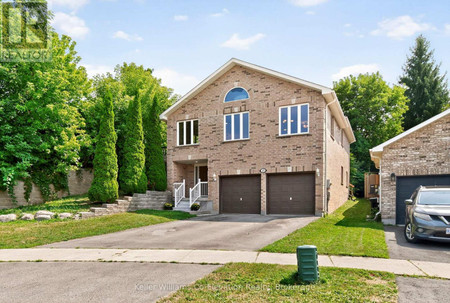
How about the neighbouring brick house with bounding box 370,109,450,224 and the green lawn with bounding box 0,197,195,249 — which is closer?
the green lawn with bounding box 0,197,195,249

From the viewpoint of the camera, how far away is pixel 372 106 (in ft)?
105

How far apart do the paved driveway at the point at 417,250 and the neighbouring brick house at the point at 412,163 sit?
119 inches

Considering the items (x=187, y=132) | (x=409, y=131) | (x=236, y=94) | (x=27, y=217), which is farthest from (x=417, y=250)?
(x=27, y=217)

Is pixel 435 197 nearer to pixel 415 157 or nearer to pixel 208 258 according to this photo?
pixel 415 157

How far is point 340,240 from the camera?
30.0 ft

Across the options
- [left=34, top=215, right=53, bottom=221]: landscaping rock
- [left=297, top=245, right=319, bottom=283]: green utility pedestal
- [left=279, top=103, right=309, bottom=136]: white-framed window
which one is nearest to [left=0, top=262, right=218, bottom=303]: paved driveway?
Result: [left=297, top=245, right=319, bottom=283]: green utility pedestal

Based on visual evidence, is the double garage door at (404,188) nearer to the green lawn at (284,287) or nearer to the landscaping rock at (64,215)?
the green lawn at (284,287)

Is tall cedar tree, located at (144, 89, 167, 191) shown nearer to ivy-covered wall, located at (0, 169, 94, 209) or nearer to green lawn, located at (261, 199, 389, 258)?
ivy-covered wall, located at (0, 169, 94, 209)

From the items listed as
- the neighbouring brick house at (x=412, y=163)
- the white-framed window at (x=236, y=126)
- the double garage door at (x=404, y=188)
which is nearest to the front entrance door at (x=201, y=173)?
the white-framed window at (x=236, y=126)

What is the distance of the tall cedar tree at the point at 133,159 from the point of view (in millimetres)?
17500

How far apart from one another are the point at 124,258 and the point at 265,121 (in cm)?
1129

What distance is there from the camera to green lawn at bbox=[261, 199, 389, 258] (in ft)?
25.5

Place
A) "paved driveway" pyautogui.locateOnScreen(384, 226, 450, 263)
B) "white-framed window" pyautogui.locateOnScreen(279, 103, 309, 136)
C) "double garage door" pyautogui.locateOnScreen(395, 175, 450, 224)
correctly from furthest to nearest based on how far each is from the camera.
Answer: "white-framed window" pyautogui.locateOnScreen(279, 103, 309, 136)
"double garage door" pyautogui.locateOnScreen(395, 175, 450, 224)
"paved driveway" pyautogui.locateOnScreen(384, 226, 450, 263)

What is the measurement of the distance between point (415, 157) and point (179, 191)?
1279cm
